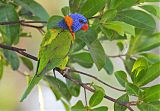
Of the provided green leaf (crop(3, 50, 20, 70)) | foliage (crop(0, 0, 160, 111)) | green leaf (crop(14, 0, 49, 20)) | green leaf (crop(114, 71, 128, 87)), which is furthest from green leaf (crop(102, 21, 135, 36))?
green leaf (crop(3, 50, 20, 70))

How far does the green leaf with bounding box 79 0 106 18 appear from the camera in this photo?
865 mm

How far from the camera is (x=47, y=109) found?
2.18 m

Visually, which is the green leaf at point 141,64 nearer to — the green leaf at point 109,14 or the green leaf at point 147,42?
the green leaf at point 109,14

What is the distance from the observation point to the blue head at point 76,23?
3.03ft

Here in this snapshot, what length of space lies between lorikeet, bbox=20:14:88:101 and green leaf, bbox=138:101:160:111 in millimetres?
237

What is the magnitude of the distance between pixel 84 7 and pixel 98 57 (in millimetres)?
132

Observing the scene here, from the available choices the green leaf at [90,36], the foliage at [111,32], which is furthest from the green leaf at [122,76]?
the green leaf at [90,36]

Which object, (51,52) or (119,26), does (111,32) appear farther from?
(51,52)

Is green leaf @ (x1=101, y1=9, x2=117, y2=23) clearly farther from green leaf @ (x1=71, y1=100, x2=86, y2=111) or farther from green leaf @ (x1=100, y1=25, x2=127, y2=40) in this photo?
green leaf @ (x1=71, y1=100, x2=86, y2=111)

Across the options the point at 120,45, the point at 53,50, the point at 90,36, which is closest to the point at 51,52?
the point at 53,50

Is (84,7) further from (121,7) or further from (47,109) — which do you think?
(47,109)

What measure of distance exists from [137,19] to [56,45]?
0.74 feet

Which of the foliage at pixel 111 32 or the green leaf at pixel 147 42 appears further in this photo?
the green leaf at pixel 147 42

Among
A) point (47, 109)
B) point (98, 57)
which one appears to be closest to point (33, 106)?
point (47, 109)
